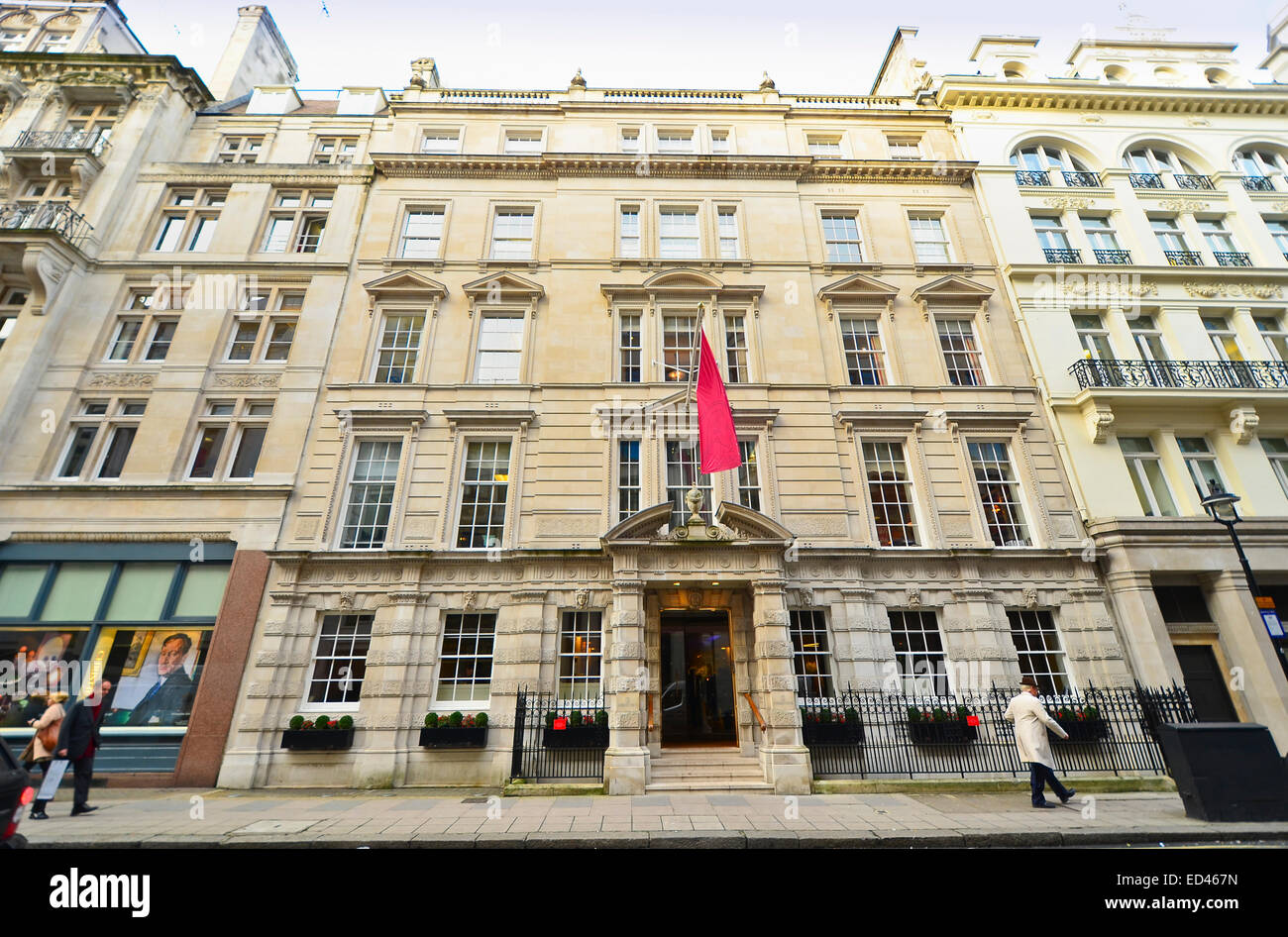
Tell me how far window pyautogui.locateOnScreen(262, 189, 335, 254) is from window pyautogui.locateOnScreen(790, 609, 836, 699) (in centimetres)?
1969

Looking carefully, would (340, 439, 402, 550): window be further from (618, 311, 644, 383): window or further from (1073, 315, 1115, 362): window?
(1073, 315, 1115, 362): window

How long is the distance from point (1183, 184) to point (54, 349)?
130ft

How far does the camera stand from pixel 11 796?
17.7 ft

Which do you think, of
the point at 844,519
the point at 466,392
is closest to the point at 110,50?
the point at 466,392

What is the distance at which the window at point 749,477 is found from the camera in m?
14.8

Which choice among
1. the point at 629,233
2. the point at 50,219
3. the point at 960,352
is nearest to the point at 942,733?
the point at 960,352

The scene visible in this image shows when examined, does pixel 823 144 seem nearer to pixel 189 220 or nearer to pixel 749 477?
pixel 749 477

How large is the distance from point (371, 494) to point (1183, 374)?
81.8ft

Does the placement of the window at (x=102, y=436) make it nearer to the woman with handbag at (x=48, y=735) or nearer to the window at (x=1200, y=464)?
the woman with handbag at (x=48, y=735)

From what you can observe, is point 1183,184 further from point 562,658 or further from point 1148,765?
point 562,658

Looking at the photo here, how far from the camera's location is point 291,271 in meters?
17.7

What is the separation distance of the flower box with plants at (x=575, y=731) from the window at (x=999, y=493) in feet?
38.5
